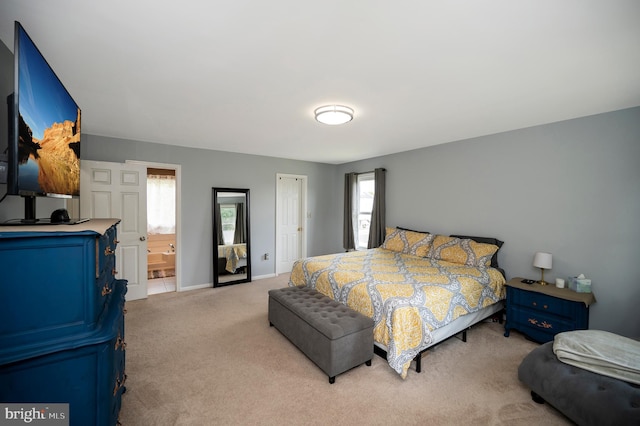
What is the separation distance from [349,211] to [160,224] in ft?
13.5

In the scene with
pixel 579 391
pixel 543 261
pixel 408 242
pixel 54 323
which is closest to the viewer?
pixel 54 323

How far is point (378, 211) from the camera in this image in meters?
5.09

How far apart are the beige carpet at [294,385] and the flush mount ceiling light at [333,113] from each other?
2358mm

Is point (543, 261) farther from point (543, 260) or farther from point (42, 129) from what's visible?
point (42, 129)

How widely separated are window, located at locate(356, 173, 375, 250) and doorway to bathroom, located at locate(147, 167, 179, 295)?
12.9ft

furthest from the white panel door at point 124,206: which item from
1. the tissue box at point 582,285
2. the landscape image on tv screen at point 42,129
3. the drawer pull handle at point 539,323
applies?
the tissue box at point 582,285

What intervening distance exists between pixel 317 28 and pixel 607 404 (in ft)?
9.14

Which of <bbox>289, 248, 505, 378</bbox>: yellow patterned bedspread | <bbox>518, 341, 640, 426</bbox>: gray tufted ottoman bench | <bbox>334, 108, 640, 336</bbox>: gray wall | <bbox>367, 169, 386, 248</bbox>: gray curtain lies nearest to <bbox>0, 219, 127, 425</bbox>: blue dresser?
<bbox>289, 248, 505, 378</bbox>: yellow patterned bedspread

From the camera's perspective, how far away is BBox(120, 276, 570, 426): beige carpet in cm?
185

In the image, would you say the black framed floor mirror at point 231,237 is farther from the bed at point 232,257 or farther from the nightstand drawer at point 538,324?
the nightstand drawer at point 538,324

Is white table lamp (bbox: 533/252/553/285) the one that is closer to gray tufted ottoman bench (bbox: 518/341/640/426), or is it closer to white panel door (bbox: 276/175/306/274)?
gray tufted ottoman bench (bbox: 518/341/640/426)

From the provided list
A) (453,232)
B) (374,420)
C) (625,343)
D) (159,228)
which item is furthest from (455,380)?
(159,228)

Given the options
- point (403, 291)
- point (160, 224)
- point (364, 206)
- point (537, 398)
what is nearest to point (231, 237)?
point (160, 224)

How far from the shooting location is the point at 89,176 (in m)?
3.63
